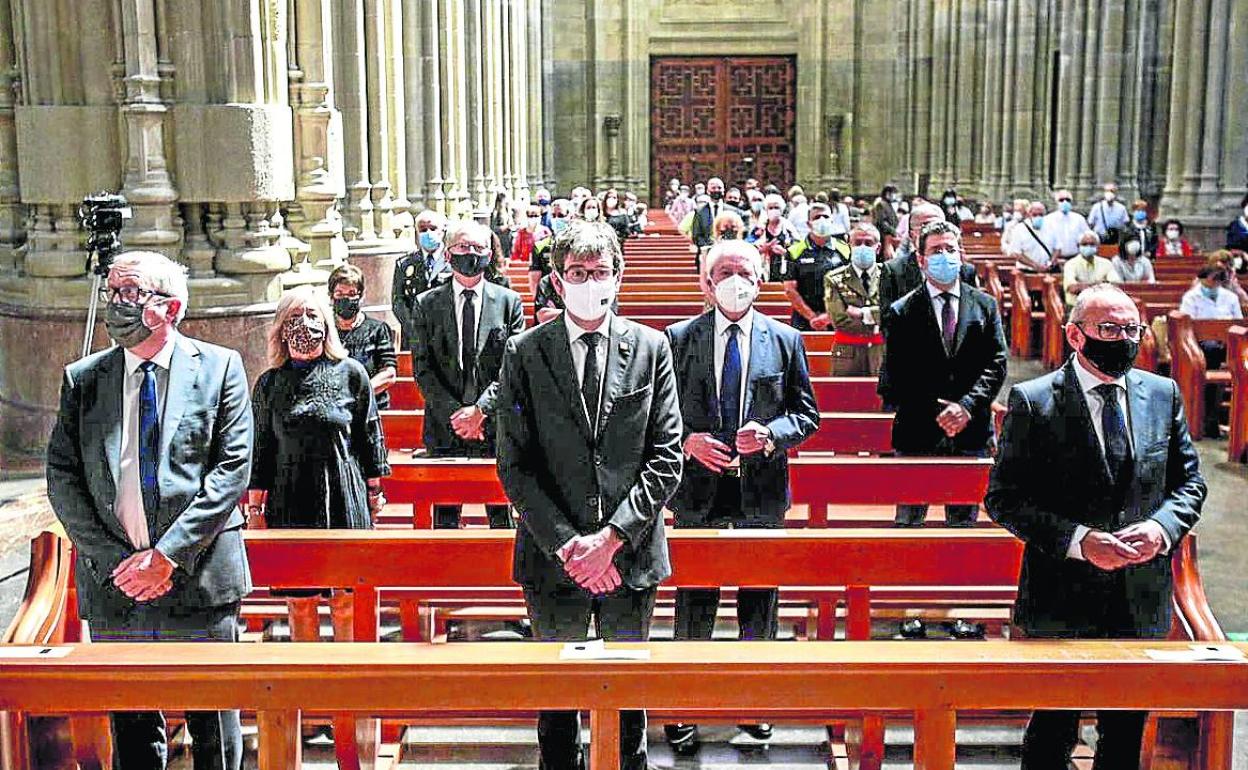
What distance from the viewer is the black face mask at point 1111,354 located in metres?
4.10

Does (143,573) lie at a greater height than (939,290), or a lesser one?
lesser

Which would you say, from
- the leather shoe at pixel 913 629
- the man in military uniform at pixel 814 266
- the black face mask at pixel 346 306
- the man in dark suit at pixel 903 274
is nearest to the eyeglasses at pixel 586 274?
the leather shoe at pixel 913 629

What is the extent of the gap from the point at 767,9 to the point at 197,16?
26.6 m

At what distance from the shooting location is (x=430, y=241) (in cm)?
993

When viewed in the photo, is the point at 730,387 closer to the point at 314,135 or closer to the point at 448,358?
the point at 448,358

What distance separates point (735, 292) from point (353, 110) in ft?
29.5

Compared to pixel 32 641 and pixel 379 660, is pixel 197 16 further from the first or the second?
pixel 379 660

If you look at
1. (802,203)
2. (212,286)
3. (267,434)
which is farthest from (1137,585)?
(802,203)

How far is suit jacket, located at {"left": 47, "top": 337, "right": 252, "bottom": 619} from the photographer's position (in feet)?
13.4

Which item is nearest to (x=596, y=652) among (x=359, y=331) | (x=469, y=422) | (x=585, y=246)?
(x=585, y=246)

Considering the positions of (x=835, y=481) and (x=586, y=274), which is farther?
(x=835, y=481)

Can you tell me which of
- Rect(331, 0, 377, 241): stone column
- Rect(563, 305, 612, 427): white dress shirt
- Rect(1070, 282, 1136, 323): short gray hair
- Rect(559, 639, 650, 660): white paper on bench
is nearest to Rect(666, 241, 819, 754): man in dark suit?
Rect(563, 305, 612, 427): white dress shirt

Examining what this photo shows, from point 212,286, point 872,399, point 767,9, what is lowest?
point 872,399

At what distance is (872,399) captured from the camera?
8578 mm
